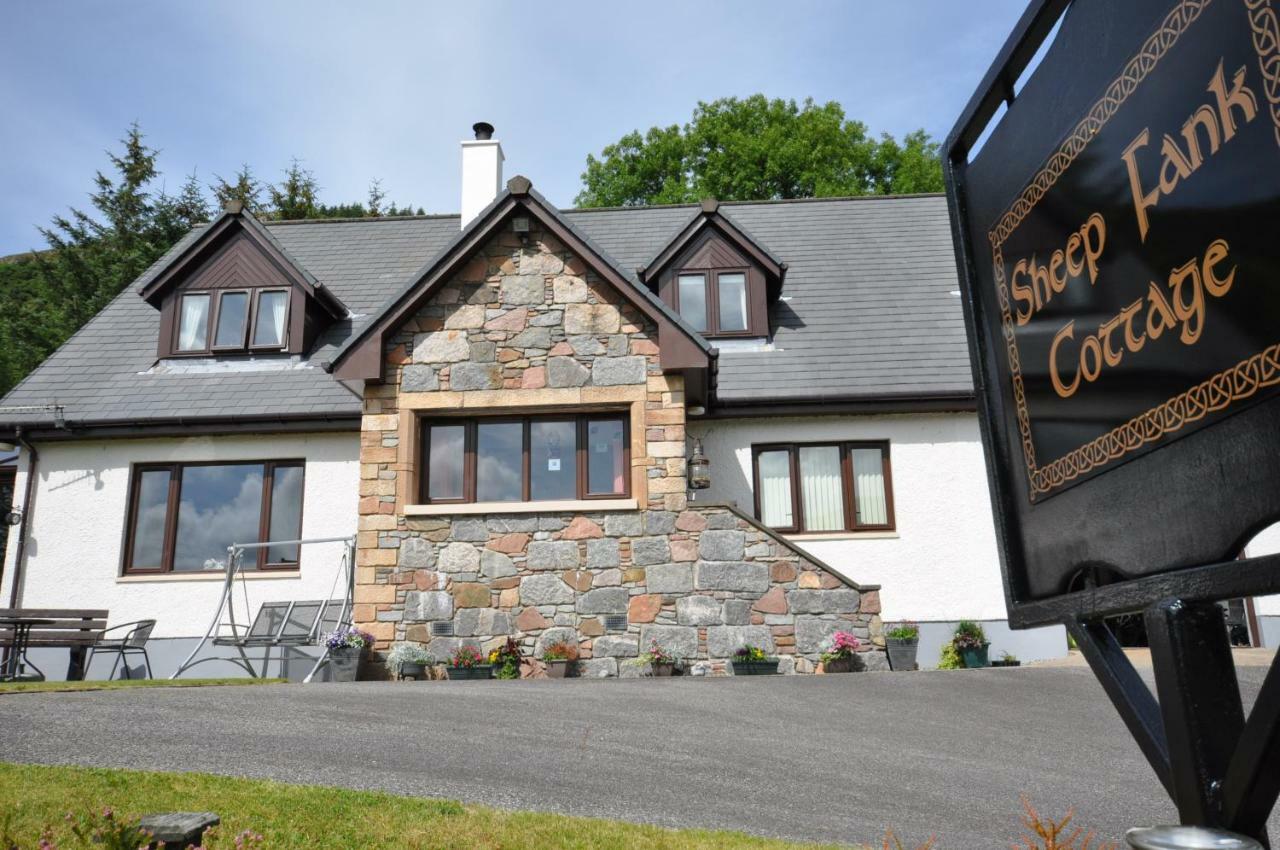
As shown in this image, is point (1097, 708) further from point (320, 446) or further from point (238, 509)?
point (238, 509)

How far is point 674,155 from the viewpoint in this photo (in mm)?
34281

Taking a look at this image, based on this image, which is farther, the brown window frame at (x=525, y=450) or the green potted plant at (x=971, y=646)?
the green potted plant at (x=971, y=646)

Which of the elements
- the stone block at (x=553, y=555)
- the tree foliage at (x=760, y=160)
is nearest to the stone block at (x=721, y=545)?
the stone block at (x=553, y=555)

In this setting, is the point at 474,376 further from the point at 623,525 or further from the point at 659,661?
the point at 659,661

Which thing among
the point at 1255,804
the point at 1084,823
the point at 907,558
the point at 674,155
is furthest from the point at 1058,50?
the point at 674,155

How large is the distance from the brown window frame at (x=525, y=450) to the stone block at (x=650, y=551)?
80 centimetres

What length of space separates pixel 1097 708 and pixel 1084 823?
3544 millimetres

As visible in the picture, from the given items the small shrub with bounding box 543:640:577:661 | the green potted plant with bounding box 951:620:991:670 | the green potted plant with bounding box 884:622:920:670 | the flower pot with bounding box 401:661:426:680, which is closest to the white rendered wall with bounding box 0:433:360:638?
the flower pot with bounding box 401:661:426:680

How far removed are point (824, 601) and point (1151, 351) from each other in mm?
9561

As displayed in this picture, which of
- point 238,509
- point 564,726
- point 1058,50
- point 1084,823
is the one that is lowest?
point 1084,823

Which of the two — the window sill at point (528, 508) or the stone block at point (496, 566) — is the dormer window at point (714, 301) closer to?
the window sill at point (528, 508)

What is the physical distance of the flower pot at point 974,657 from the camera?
12.6m

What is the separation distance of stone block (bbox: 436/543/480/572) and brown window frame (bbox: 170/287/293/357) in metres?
5.60

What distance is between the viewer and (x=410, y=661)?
35.7 ft
